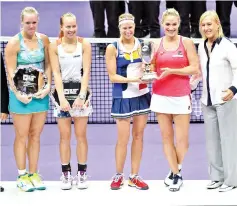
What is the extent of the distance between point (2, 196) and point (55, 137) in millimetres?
2370

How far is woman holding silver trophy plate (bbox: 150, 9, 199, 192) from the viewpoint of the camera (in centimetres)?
500

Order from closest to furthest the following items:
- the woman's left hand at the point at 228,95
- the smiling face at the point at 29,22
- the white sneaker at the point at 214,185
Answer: the woman's left hand at the point at 228,95 < the smiling face at the point at 29,22 < the white sneaker at the point at 214,185

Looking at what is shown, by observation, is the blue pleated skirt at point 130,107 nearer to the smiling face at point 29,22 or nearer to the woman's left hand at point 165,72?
the woman's left hand at point 165,72

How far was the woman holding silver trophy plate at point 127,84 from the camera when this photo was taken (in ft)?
16.7

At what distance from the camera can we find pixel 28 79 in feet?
16.8

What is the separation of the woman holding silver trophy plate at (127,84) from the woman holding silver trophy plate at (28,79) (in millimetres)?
575

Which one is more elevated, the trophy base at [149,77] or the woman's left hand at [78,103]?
the trophy base at [149,77]

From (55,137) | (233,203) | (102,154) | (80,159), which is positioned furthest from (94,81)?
(233,203)

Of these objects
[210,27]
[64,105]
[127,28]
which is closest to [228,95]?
[210,27]

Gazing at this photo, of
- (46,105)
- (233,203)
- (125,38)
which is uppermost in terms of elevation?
(125,38)

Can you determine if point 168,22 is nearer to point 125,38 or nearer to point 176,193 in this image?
point 125,38

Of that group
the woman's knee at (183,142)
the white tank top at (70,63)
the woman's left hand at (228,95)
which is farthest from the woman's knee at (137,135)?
the woman's left hand at (228,95)

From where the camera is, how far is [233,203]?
4.85 meters

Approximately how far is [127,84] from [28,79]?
83 centimetres
